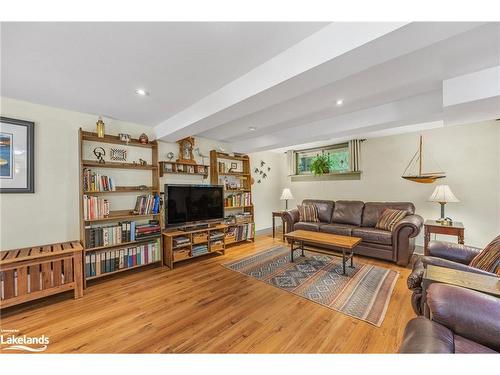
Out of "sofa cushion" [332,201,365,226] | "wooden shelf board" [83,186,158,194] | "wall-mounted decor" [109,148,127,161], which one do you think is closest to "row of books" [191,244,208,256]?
"wooden shelf board" [83,186,158,194]

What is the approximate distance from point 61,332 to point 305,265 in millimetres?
2813

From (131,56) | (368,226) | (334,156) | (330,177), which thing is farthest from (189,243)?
(334,156)

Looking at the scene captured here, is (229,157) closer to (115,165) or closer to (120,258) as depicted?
(115,165)

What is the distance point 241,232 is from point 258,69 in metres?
3.21

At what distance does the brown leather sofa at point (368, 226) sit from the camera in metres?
3.04

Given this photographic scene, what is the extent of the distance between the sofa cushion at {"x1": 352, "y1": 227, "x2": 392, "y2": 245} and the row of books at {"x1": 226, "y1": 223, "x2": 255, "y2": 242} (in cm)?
202

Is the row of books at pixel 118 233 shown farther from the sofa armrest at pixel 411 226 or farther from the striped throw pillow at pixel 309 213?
the sofa armrest at pixel 411 226

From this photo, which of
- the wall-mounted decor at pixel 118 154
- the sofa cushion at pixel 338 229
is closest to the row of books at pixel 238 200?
the sofa cushion at pixel 338 229

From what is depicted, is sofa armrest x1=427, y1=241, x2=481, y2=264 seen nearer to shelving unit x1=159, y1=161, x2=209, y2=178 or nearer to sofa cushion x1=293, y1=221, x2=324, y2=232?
sofa cushion x1=293, y1=221, x2=324, y2=232

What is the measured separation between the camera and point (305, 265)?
3.08 meters

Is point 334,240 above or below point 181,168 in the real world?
below

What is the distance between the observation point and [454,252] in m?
1.98

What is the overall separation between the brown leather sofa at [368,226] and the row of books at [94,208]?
10.6 feet
